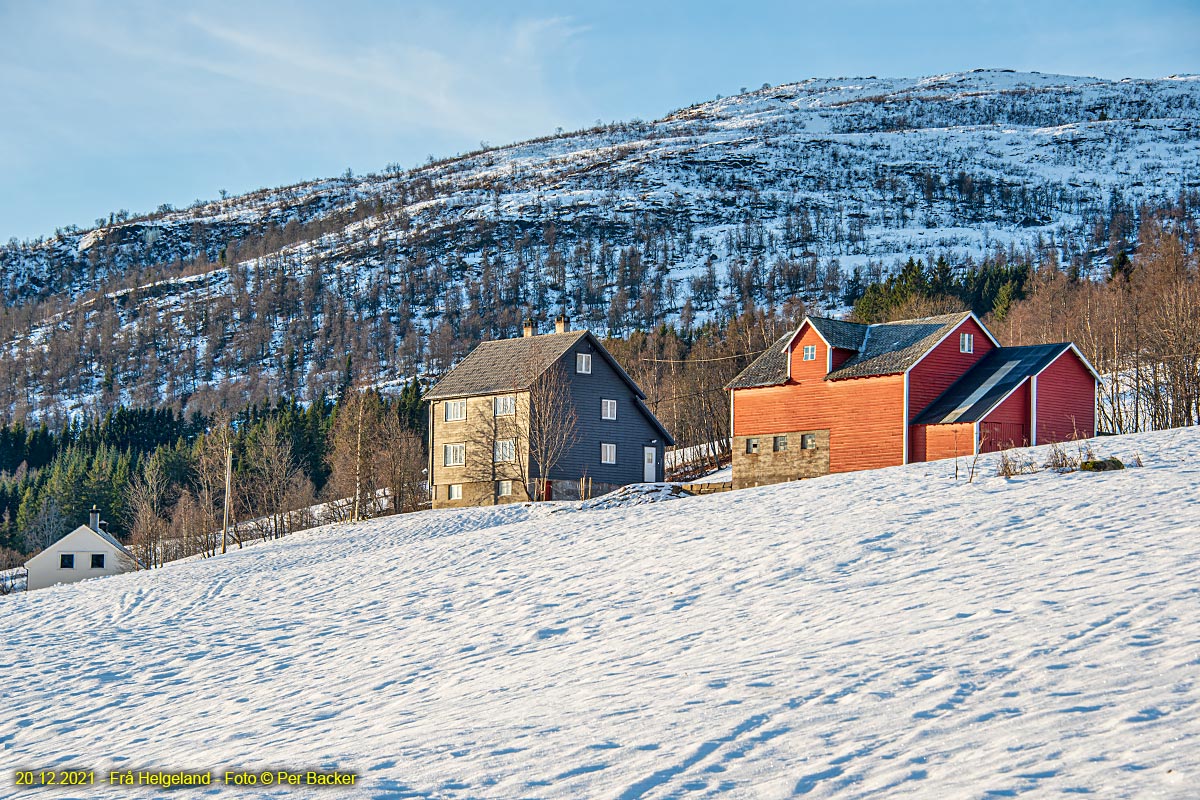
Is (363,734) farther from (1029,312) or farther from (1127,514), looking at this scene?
(1029,312)

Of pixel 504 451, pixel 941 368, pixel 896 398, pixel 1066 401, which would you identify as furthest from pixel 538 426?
pixel 1066 401

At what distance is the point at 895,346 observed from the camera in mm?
46344

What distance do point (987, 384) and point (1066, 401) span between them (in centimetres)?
353

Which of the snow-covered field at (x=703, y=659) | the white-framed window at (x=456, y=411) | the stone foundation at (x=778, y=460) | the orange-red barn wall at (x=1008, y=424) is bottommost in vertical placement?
the snow-covered field at (x=703, y=659)

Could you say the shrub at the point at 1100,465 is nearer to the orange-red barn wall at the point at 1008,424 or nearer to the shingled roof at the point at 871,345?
the orange-red barn wall at the point at 1008,424

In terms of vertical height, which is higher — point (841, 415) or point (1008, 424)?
point (841, 415)

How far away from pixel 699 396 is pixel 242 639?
71.2 meters

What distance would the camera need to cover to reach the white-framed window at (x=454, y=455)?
184ft

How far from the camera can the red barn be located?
43.3 metres

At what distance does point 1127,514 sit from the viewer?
20.4 m

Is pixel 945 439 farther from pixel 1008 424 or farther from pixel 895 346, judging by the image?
pixel 895 346

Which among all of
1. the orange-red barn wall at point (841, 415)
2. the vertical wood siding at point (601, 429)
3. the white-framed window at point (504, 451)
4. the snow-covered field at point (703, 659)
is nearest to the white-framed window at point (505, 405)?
the white-framed window at point (504, 451)

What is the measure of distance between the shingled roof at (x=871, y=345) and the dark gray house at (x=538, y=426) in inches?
339

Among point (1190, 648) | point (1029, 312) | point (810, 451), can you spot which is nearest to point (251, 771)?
point (1190, 648)
